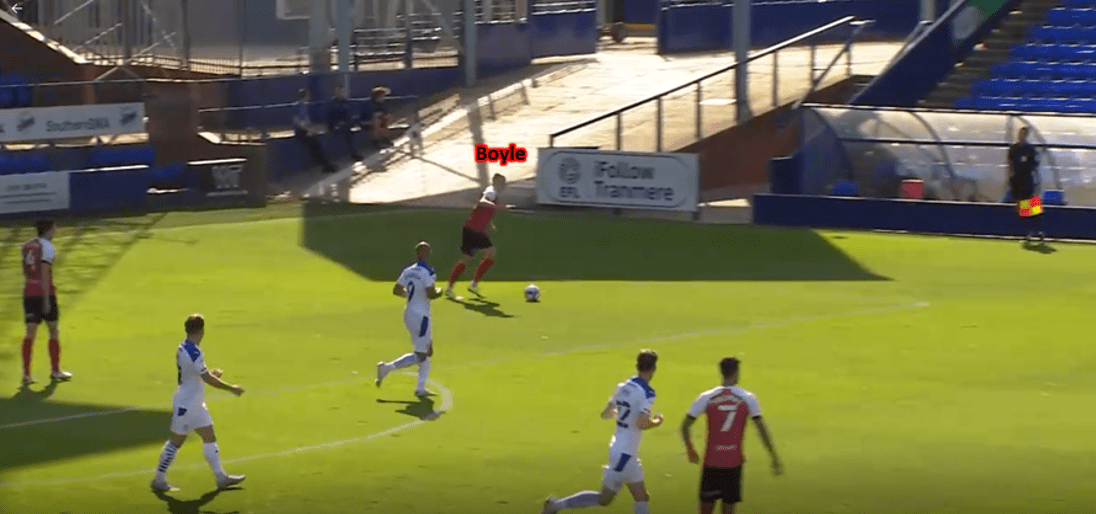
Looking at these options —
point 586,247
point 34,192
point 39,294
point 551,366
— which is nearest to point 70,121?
point 34,192

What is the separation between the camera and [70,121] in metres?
42.2

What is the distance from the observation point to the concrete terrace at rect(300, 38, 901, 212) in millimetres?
43844

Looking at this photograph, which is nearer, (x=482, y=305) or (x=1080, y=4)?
(x=482, y=305)

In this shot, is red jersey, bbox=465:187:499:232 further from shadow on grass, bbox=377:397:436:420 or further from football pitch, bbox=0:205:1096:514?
shadow on grass, bbox=377:397:436:420

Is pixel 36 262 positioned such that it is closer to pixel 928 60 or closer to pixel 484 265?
pixel 484 265

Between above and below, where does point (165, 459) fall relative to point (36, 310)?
below

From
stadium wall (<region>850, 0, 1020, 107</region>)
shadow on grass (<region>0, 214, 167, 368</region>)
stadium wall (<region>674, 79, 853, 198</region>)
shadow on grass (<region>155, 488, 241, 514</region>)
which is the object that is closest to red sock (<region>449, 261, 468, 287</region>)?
shadow on grass (<region>0, 214, 167, 368</region>)

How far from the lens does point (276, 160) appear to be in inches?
1779

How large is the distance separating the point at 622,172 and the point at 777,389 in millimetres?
A: 18187

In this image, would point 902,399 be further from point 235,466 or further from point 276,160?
point 276,160

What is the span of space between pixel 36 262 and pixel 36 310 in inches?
23.0

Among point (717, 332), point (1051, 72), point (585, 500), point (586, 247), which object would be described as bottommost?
point (586, 247)

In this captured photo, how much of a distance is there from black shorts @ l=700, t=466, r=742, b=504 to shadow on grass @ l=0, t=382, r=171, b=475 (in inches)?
280

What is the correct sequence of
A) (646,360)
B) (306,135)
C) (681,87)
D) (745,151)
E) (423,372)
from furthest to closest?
(306,135) < (745,151) < (681,87) < (423,372) < (646,360)
